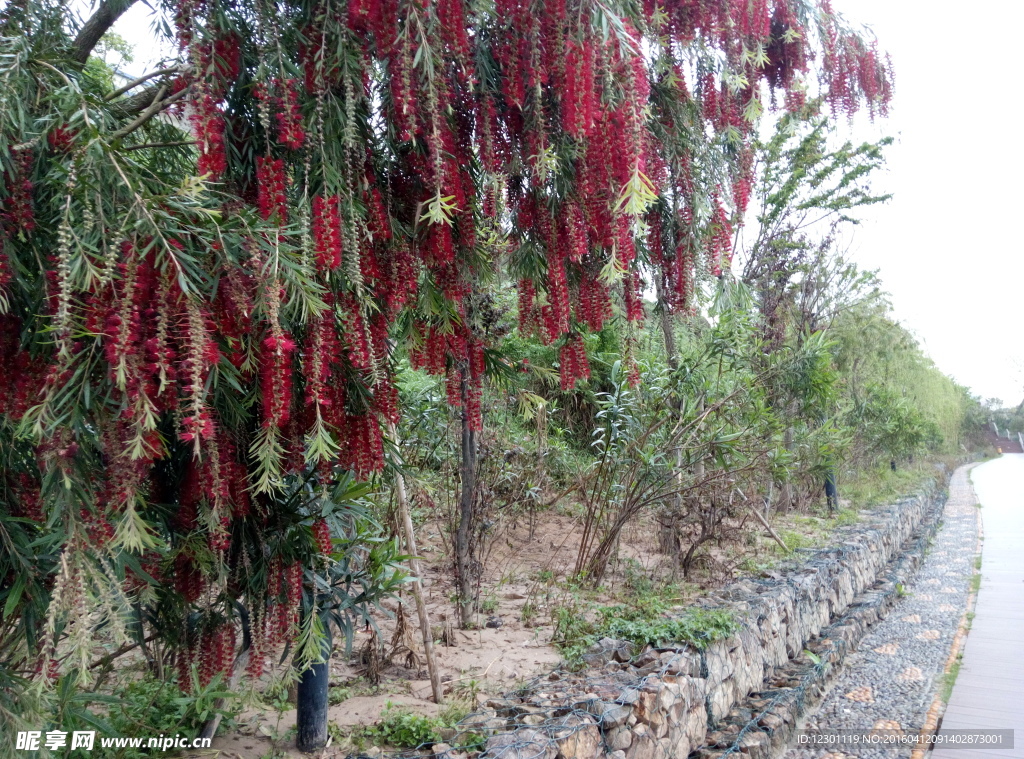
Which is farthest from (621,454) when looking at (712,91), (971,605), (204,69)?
(971,605)

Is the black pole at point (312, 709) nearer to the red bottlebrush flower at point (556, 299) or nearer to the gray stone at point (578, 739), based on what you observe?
the gray stone at point (578, 739)

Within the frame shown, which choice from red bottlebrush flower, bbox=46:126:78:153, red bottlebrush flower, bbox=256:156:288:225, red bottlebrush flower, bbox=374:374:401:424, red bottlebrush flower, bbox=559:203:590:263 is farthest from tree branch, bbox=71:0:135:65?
red bottlebrush flower, bbox=559:203:590:263

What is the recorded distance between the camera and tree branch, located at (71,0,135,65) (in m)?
2.51

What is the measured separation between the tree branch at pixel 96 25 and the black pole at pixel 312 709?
2.45 meters

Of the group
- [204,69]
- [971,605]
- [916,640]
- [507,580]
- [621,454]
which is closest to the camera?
[204,69]

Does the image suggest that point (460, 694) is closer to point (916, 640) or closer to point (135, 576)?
point (135, 576)

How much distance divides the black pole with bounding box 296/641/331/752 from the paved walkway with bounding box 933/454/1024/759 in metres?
3.51

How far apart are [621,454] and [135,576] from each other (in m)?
3.63

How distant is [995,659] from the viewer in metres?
5.60

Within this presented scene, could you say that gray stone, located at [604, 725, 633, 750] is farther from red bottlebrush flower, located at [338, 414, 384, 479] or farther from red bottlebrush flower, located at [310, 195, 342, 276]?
red bottlebrush flower, located at [310, 195, 342, 276]

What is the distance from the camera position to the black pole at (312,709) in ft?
9.12

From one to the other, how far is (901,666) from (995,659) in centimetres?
74

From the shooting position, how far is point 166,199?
5.27 ft

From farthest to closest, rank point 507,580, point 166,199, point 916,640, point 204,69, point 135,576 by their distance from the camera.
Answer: point 916,640, point 507,580, point 135,576, point 204,69, point 166,199
